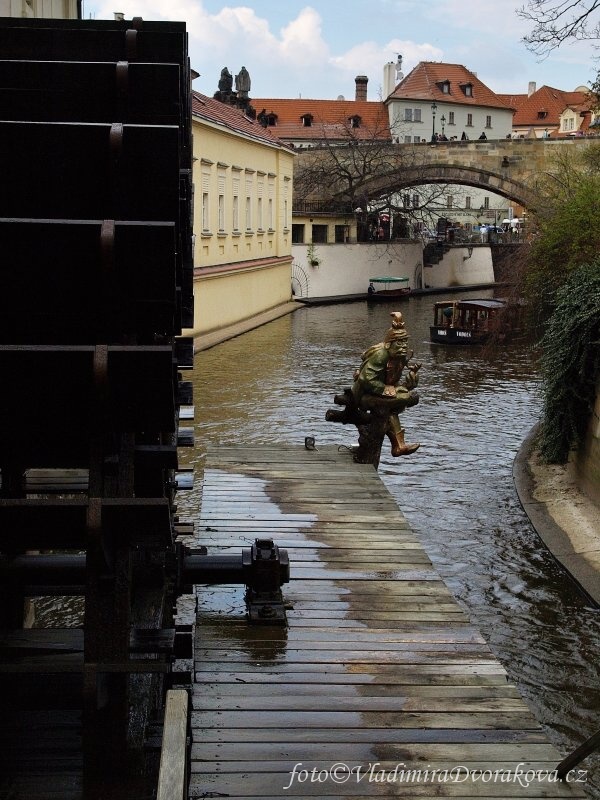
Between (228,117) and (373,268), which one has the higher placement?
(228,117)

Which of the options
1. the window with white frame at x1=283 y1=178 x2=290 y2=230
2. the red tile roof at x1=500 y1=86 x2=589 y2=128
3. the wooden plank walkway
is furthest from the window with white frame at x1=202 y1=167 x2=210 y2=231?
the red tile roof at x1=500 y1=86 x2=589 y2=128

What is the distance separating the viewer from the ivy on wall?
37.7 feet

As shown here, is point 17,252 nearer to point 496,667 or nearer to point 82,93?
point 82,93

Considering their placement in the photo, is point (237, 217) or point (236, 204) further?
point (237, 217)

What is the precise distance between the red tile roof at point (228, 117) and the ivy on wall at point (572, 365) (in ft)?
40.6

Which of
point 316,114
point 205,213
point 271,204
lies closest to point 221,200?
point 205,213

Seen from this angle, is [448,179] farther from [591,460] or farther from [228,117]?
[591,460]

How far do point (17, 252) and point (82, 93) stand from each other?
1.22 metres

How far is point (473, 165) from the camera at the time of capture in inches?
1689

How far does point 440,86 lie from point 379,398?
224ft

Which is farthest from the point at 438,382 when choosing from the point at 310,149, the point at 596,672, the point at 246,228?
the point at 310,149

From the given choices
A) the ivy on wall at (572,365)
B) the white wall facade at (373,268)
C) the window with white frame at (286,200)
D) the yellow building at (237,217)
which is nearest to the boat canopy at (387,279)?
the white wall facade at (373,268)

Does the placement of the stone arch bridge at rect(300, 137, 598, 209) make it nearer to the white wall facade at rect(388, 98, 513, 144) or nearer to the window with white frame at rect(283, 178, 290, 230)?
the window with white frame at rect(283, 178, 290, 230)

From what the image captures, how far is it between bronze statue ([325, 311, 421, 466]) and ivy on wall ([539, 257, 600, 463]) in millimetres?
2346
